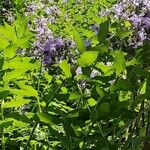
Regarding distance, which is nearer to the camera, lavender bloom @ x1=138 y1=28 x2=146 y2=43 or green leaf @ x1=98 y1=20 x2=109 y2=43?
green leaf @ x1=98 y1=20 x2=109 y2=43

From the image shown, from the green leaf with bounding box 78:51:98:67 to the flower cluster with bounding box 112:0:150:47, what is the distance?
3.83ft

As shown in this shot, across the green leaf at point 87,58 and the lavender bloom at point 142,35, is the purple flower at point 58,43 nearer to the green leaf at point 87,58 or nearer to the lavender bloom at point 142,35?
the lavender bloom at point 142,35

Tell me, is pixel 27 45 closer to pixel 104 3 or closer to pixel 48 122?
pixel 48 122

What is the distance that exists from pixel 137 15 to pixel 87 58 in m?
1.77

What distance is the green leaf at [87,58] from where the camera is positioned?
4.80ft

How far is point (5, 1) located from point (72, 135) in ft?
20.5

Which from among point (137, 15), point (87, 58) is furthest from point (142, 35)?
point (87, 58)

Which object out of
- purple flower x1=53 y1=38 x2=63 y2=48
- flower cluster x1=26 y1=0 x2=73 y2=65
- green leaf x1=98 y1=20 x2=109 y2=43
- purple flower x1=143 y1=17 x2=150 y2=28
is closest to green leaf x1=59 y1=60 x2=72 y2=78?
green leaf x1=98 y1=20 x2=109 y2=43

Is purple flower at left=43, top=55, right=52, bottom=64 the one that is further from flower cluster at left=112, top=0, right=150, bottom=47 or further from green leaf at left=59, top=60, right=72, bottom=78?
green leaf at left=59, top=60, right=72, bottom=78

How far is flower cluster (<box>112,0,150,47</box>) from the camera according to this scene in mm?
2689

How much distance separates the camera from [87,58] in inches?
58.6

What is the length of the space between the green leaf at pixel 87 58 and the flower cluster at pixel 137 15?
3.83 feet

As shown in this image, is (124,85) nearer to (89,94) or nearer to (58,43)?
(89,94)

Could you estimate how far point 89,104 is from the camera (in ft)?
5.22
